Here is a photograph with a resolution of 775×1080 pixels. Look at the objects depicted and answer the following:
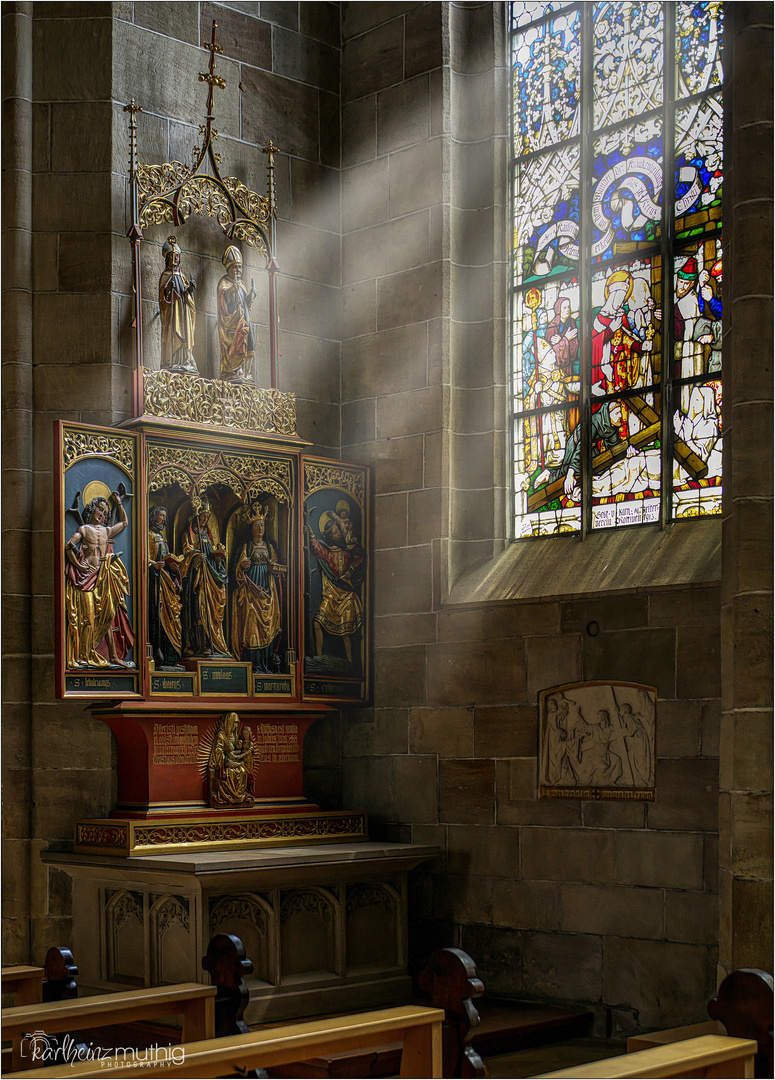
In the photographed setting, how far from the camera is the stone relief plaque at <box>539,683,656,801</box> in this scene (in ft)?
24.6

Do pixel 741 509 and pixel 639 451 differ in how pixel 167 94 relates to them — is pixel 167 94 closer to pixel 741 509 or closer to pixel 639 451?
pixel 639 451

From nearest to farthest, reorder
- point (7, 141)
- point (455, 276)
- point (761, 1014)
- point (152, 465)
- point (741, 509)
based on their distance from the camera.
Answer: point (761, 1014)
point (741, 509)
point (152, 465)
point (7, 141)
point (455, 276)

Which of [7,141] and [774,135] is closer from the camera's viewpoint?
[774,135]

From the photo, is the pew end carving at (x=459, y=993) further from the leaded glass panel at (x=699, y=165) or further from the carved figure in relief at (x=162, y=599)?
the leaded glass panel at (x=699, y=165)

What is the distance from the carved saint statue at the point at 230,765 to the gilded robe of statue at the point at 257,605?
0.44 meters

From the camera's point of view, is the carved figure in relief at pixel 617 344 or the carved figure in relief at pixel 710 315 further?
the carved figure in relief at pixel 617 344

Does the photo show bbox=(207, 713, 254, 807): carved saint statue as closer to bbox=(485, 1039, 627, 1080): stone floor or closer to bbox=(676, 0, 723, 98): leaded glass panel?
bbox=(485, 1039, 627, 1080): stone floor

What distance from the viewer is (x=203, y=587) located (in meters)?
8.26

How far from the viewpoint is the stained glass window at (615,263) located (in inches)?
314

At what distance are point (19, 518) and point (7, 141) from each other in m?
2.42

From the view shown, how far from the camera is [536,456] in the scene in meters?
8.84

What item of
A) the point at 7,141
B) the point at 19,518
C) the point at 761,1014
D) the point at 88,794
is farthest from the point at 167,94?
the point at 761,1014

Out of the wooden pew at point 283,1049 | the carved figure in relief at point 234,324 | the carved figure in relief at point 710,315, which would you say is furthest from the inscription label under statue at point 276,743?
the wooden pew at point 283,1049

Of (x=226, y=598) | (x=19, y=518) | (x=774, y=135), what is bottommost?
(x=226, y=598)
